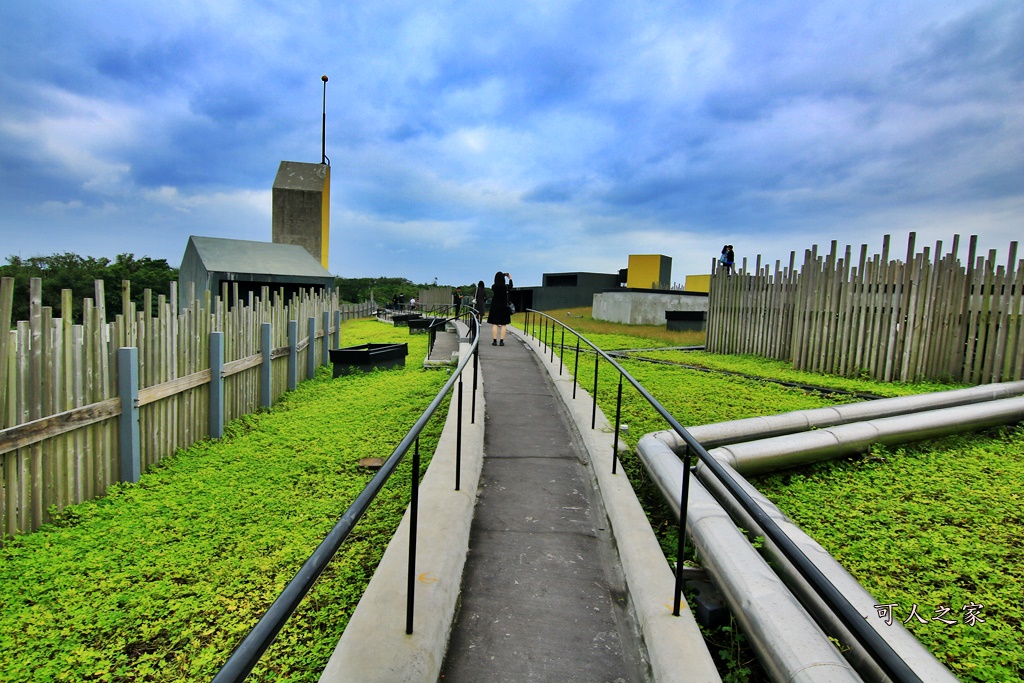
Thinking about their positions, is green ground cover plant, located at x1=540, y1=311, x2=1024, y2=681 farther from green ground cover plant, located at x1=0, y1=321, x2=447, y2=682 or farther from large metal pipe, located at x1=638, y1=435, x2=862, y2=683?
green ground cover plant, located at x1=0, y1=321, x2=447, y2=682

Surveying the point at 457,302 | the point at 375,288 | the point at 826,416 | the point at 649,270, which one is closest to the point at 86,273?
the point at 457,302

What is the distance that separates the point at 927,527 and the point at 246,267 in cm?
2185

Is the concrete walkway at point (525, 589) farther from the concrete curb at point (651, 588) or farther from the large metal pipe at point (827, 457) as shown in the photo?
the large metal pipe at point (827, 457)

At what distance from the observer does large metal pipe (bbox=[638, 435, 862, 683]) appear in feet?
7.38

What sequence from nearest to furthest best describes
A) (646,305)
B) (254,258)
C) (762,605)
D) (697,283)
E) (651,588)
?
(762,605), (651,588), (254,258), (646,305), (697,283)

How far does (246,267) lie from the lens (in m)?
20.9

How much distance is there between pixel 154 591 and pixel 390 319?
2774cm

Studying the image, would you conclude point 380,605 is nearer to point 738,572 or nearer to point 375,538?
point 375,538

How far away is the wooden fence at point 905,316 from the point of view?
27.4ft

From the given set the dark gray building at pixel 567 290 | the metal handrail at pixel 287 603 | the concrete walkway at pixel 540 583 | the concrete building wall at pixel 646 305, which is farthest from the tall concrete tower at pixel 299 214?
the metal handrail at pixel 287 603

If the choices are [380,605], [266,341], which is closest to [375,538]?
[380,605]

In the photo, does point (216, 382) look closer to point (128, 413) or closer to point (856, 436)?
point (128, 413)

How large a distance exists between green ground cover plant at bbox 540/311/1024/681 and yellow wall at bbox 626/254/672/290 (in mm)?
27179

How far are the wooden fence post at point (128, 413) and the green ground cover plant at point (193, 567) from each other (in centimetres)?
21
